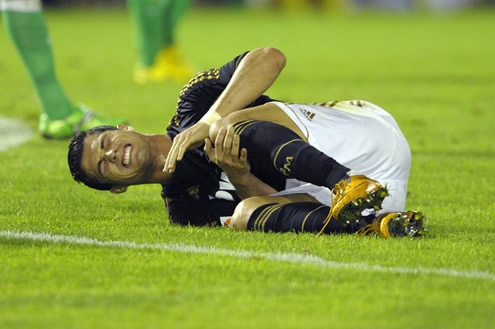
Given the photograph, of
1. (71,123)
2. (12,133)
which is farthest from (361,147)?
(12,133)

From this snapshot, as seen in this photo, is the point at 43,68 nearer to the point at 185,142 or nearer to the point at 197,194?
the point at 197,194

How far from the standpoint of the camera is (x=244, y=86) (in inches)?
168

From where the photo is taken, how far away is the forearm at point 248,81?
4.22 m

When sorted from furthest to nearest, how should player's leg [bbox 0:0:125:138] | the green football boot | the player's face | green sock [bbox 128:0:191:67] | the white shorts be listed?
1. green sock [bbox 128:0:191:67]
2. the green football boot
3. player's leg [bbox 0:0:125:138]
4. the white shorts
5. the player's face

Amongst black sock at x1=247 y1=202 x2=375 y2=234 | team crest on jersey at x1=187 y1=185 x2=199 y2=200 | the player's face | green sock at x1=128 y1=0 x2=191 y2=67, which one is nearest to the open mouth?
the player's face

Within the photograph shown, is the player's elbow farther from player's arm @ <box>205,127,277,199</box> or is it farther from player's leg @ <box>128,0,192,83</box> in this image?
player's leg @ <box>128,0,192,83</box>

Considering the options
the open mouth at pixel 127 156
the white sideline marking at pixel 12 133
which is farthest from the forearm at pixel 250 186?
the white sideline marking at pixel 12 133

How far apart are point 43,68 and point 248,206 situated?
3342mm

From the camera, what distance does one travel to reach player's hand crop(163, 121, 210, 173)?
4.01 metres

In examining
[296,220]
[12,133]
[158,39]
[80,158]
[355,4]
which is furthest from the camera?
[355,4]

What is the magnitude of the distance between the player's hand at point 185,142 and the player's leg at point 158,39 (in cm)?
738

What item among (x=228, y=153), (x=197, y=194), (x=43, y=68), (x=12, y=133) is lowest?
(x=12, y=133)

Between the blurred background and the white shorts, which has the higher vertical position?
the white shorts

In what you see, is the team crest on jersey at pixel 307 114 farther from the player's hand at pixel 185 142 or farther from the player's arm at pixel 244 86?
the player's hand at pixel 185 142
